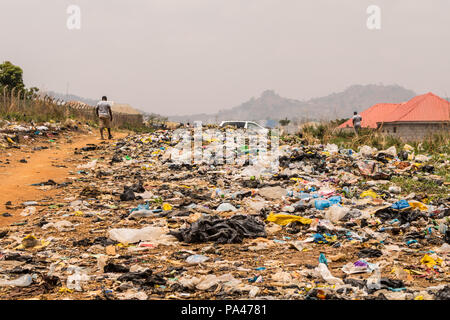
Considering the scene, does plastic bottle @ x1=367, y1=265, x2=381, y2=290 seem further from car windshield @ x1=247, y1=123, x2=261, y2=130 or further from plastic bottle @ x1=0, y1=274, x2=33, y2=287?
car windshield @ x1=247, y1=123, x2=261, y2=130

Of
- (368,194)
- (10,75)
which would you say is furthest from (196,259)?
(10,75)

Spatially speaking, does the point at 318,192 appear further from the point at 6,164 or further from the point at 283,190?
the point at 6,164

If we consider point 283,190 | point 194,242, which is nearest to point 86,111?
point 283,190

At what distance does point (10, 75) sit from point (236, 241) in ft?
103

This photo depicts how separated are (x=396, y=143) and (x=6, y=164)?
32.8 feet

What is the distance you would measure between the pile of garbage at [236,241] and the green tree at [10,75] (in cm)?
2670

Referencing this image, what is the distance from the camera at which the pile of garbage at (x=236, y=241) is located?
251 centimetres

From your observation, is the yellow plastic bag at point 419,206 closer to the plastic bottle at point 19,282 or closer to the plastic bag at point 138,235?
the plastic bag at point 138,235

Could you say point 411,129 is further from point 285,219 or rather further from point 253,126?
point 285,219

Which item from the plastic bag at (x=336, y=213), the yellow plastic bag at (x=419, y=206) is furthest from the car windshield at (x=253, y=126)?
the plastic bag at (x=336, y=213)

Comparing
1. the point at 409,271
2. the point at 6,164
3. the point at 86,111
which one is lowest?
the point at 409,271

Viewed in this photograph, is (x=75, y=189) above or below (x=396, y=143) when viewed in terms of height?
below

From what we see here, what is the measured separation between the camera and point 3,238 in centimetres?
386
